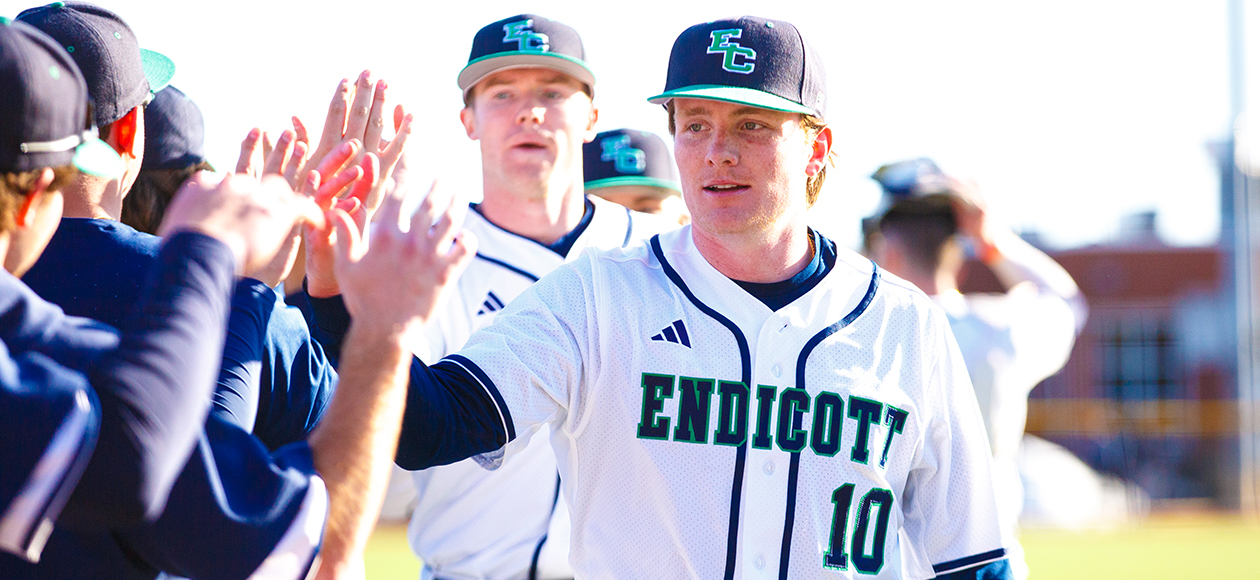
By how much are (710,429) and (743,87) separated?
79 cm

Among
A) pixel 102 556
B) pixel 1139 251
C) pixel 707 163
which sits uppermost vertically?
pixel 1139 251

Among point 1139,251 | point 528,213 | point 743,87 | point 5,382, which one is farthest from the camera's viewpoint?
point 1139,251

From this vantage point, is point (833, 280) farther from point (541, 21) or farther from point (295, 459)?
point (541, 21)

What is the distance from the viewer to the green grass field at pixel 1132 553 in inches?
495

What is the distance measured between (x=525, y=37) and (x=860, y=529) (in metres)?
2.26

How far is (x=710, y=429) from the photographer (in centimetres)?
258

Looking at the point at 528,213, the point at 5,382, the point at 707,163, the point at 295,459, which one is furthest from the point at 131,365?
the point at 528,213

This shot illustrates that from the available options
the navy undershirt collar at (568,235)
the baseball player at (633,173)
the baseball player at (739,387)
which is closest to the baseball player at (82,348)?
the baseball player at (739,387)

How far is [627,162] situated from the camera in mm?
5777

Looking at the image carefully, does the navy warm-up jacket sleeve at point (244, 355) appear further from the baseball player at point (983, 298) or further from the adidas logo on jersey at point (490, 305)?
the baseball player at point (983, 298)

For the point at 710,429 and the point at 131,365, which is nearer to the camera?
the point at 131,365

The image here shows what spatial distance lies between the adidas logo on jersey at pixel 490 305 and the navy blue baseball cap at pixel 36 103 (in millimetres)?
2268

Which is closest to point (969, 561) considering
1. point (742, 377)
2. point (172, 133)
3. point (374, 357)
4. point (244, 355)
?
point (742, 377)

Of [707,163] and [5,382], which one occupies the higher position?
[707,163]
